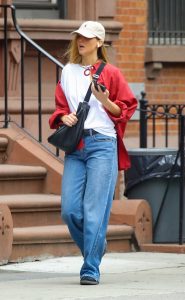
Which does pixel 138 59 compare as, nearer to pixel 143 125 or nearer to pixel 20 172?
pixel 143 125

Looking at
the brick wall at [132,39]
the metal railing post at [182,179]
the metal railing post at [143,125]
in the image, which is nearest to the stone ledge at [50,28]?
the brick wall at [132,39]

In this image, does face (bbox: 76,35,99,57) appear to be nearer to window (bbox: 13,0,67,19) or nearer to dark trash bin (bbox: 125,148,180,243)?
dark trash bin (bbox: 125,148,180,243)

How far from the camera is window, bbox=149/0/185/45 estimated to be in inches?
583

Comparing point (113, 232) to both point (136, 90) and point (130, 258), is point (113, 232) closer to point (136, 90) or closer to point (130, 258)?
point (130, 258)

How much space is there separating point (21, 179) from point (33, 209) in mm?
600

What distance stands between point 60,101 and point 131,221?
2.82 m

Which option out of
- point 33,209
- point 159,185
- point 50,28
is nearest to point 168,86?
point 50,28

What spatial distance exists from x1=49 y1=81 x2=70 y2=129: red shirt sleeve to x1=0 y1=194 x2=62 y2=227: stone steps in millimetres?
2052

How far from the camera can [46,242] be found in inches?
432

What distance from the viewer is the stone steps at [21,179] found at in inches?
460

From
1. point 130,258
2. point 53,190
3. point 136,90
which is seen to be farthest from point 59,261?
point 136,90

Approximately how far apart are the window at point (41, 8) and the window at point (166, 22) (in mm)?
1167

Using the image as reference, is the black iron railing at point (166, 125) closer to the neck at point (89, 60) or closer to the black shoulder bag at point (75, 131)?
the neck at point (89, 60)

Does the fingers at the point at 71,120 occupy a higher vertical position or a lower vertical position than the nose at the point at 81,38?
lower
